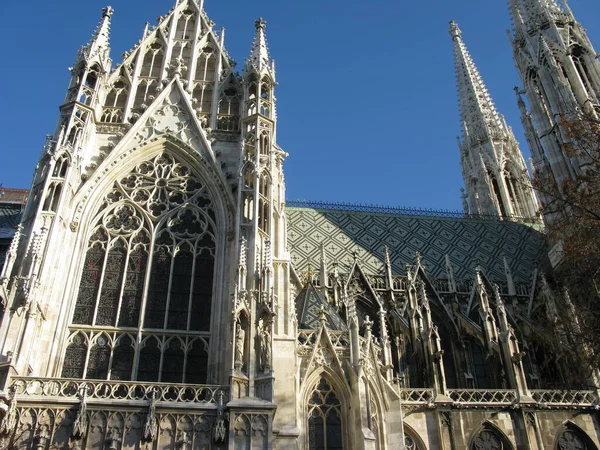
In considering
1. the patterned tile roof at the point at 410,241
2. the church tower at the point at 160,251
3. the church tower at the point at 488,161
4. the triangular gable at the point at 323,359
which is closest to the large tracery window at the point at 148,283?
the church tower at the point at 160,251

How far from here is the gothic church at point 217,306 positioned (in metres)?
14.6

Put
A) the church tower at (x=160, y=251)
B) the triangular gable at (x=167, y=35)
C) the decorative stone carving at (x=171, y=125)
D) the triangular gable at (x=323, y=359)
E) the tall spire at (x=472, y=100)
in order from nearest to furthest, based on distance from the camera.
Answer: the church tower at (x=160, y=251), the triangular gable at (x=323, y=359), the decorative stone carving at (x=171, y=125), the triangular gable at (x=167, y=35), the tall spire at (x=472, y=100)

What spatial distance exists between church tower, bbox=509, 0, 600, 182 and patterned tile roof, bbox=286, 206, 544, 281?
3.56 metres

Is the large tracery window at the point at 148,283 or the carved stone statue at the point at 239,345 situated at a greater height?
the large tracery window at the point at 148,283

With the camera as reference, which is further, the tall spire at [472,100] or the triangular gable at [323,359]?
the tall spire at [472,100]

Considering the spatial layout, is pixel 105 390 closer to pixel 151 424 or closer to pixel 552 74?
pixel 151 424

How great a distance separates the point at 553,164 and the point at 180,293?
19.2m

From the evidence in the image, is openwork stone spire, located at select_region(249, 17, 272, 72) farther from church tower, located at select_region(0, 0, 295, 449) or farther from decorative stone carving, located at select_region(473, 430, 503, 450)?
decorative stone carving, located at select_region(473, 430, 503, 450)

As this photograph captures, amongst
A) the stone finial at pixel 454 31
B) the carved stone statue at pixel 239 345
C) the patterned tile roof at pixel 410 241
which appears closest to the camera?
the carved stone statue at pixel 239 345

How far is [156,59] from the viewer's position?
936 inches

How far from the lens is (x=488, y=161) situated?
128ft

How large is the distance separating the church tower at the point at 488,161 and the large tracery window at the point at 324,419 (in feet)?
65.3

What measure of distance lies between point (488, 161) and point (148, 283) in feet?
88.2

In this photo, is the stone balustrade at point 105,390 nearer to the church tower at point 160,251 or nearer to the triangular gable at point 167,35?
the church tower at point 160,251
